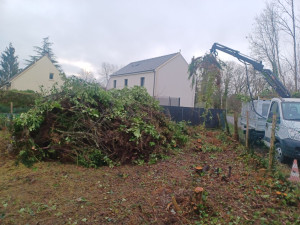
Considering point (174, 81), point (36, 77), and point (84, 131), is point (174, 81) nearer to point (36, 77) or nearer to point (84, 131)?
point (36, 77)

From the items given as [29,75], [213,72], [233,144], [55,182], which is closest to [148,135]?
[55,182]

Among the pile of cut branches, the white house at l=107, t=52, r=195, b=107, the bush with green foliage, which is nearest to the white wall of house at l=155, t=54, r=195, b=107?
the white house at l=107, t=52, r=195, b=107

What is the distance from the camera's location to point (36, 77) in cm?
2772

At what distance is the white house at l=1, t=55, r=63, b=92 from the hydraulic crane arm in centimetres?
2248

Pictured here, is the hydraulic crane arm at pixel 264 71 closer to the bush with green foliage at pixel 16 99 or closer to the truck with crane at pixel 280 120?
the truck with crane at pixel 280 120

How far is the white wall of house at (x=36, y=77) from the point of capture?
26584 millimetres

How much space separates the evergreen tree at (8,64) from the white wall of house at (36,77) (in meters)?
18.6

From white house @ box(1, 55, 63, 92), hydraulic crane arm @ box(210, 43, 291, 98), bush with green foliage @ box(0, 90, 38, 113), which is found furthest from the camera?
white house @ box(1, 55, 63, 92)

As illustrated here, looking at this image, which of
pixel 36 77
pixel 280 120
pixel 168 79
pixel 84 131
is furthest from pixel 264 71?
pixel 36 77

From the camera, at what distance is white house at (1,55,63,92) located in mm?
26494

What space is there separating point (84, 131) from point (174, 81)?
20255mm

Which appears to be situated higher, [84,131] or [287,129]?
[287,129]

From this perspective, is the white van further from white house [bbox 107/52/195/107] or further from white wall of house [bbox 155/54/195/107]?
white wall of house [bbox 155/54/195/107]

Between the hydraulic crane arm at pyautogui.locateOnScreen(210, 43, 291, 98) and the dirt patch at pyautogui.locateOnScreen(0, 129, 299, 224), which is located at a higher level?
the hydraulic crane arm at pyautogui.locateOnScreen(210, 43, 291, 98)
